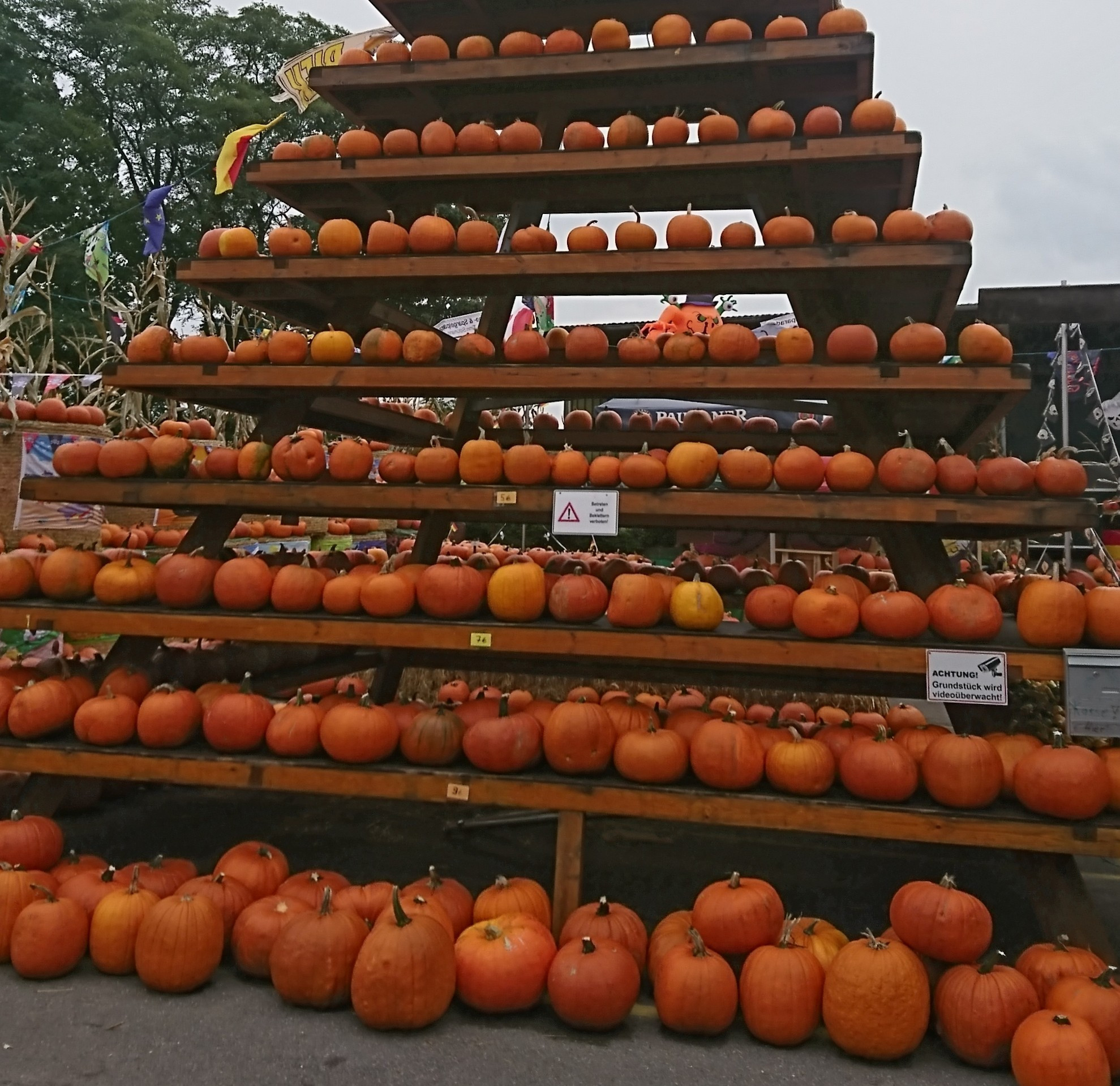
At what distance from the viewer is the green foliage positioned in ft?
66.0

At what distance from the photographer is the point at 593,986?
Answer: 7.52 feet

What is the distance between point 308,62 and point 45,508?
13.1ft

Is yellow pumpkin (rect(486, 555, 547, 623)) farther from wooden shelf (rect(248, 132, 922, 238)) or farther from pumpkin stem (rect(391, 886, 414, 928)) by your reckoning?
wooden shelf (rect(248, 132, 922, 238))

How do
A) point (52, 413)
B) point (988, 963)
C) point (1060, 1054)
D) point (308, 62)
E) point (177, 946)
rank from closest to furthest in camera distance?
point (1060, 1054), point (988, 963), point (177, 946), point (308, 62), point (52, 413)

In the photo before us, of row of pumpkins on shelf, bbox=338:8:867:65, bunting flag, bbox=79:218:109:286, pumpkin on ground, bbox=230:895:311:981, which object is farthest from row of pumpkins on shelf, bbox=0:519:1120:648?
bunting flag, bbox=79:218:109:286

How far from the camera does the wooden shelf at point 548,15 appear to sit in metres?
3.97

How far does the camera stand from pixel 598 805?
9.21 feet

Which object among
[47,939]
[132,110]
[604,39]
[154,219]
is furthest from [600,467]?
[132,110]

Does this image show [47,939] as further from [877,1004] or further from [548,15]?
[548,15]

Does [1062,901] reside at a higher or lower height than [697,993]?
higher

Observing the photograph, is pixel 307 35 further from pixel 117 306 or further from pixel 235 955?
pixel 235 955

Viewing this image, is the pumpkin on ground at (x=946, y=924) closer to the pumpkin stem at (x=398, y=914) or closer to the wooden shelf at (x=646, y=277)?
the pumpkin stem at (x=398, y=914)

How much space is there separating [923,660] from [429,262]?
8.11ft

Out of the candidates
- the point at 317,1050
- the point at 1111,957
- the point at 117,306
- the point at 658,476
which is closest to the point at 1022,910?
the point at 1111,957
